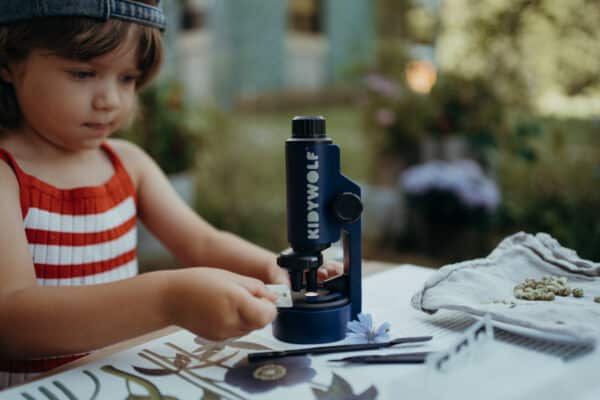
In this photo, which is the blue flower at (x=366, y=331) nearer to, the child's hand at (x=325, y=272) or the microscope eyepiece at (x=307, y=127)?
the child's hand at (x=325, y=272)

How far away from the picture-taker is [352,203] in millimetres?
837

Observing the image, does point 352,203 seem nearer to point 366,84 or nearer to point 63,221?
point 63,221

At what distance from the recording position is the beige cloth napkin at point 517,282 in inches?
31.0

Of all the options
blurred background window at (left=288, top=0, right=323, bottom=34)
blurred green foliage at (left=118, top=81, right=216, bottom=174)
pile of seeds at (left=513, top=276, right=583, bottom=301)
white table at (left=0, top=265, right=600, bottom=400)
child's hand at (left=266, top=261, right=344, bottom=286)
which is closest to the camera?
white table at (left=0, top=265, right=600, bottom=400)

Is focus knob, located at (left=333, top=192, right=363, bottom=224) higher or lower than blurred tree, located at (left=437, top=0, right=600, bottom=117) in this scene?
lower

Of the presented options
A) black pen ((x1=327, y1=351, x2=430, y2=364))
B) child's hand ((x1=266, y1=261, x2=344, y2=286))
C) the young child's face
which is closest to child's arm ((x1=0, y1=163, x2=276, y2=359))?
black pen ((x1=327, y1=351, x2=430, y2=364))

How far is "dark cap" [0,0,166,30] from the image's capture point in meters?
0.96

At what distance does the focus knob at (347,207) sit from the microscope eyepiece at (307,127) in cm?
9

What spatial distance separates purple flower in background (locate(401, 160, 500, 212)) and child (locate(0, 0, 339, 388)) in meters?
2.10

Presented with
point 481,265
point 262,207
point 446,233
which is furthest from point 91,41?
point 262,207

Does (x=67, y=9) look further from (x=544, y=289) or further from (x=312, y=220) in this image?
(x=544, y=289)

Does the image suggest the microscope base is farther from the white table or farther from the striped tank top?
the striped tank top

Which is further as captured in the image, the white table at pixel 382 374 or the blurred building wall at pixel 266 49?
the blurred building wall at pixel 266 49

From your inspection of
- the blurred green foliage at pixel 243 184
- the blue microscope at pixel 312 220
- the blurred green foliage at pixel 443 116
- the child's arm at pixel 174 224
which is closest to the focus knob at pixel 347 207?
the blue microscope at pixel 312 220
